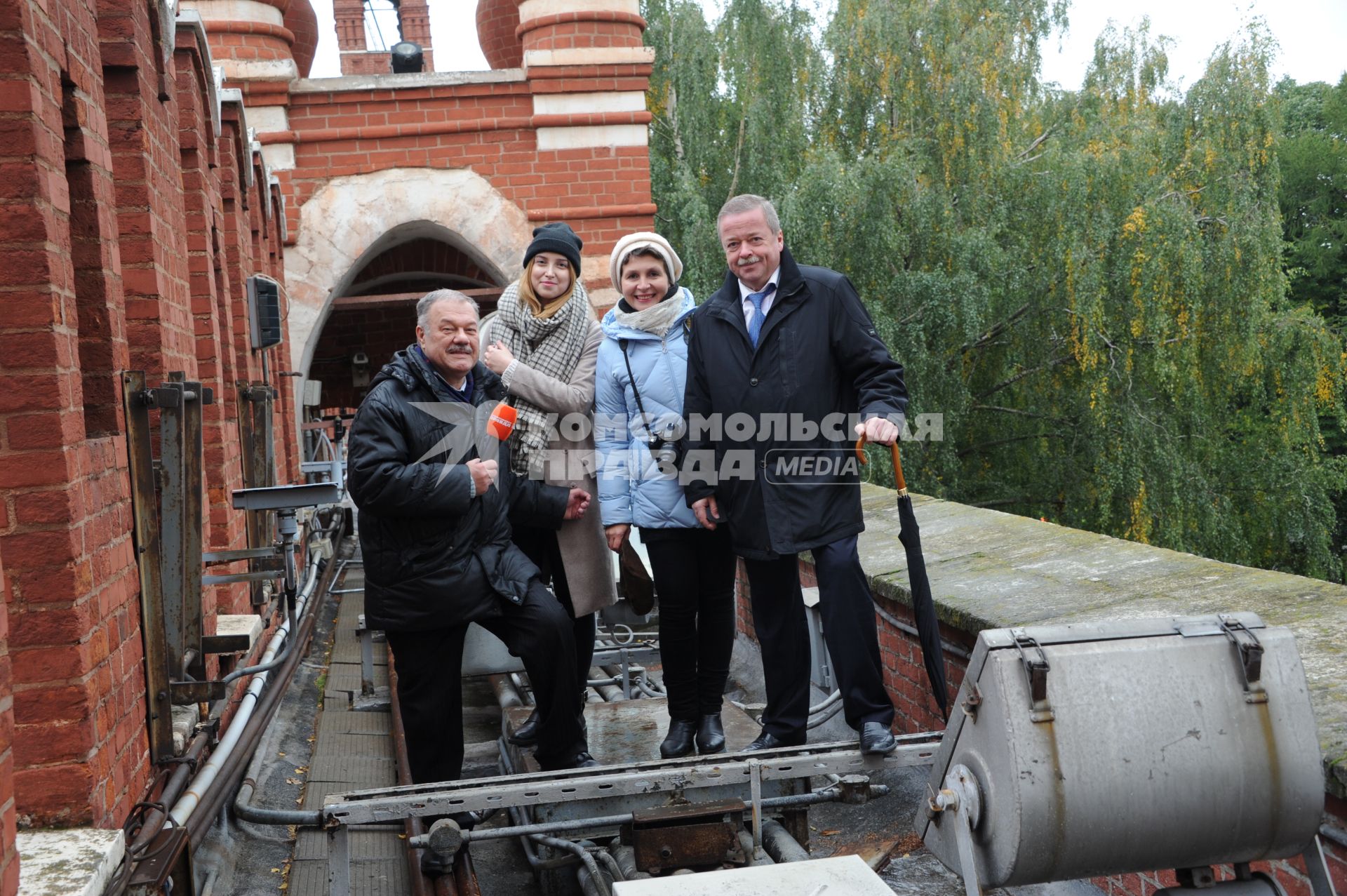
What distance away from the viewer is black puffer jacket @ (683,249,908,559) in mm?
4090

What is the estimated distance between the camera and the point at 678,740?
14.8 feet

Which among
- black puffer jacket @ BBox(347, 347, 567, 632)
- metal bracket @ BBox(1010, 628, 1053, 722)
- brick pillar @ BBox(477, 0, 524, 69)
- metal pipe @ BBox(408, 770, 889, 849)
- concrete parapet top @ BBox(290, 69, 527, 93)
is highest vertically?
brick pillar @ BBox(477, 0, 524, 69)

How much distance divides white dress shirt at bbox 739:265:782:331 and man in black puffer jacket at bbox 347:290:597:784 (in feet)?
2.84

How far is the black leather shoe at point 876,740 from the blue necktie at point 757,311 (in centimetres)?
128

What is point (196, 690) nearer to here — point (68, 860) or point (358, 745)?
point (68, 860)

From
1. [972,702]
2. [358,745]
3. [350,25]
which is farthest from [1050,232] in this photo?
[350,25]

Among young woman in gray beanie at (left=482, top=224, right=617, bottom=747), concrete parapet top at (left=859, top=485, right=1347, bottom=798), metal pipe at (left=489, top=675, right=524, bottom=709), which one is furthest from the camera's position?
metal pipe at (left=489, top=675, right=524, bottom=709)

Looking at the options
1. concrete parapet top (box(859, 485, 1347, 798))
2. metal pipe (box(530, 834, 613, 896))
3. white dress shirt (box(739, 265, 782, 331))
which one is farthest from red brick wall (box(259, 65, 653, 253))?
metal pipe (box(530, 834, 613, 896))

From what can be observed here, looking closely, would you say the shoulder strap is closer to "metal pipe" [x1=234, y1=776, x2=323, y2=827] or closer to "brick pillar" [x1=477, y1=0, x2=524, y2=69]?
"metal pipe" [x1=234, y1=776, x2=323, y2=827]

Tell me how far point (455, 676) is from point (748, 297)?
1.57 m

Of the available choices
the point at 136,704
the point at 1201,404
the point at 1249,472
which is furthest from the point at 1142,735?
the point at 1249,472

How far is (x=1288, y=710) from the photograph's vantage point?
2.78 meters

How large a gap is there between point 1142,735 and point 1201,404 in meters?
16.3

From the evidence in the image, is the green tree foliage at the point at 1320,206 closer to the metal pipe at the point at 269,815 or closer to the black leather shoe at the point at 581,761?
the black leather shoe at the point at 581,761
